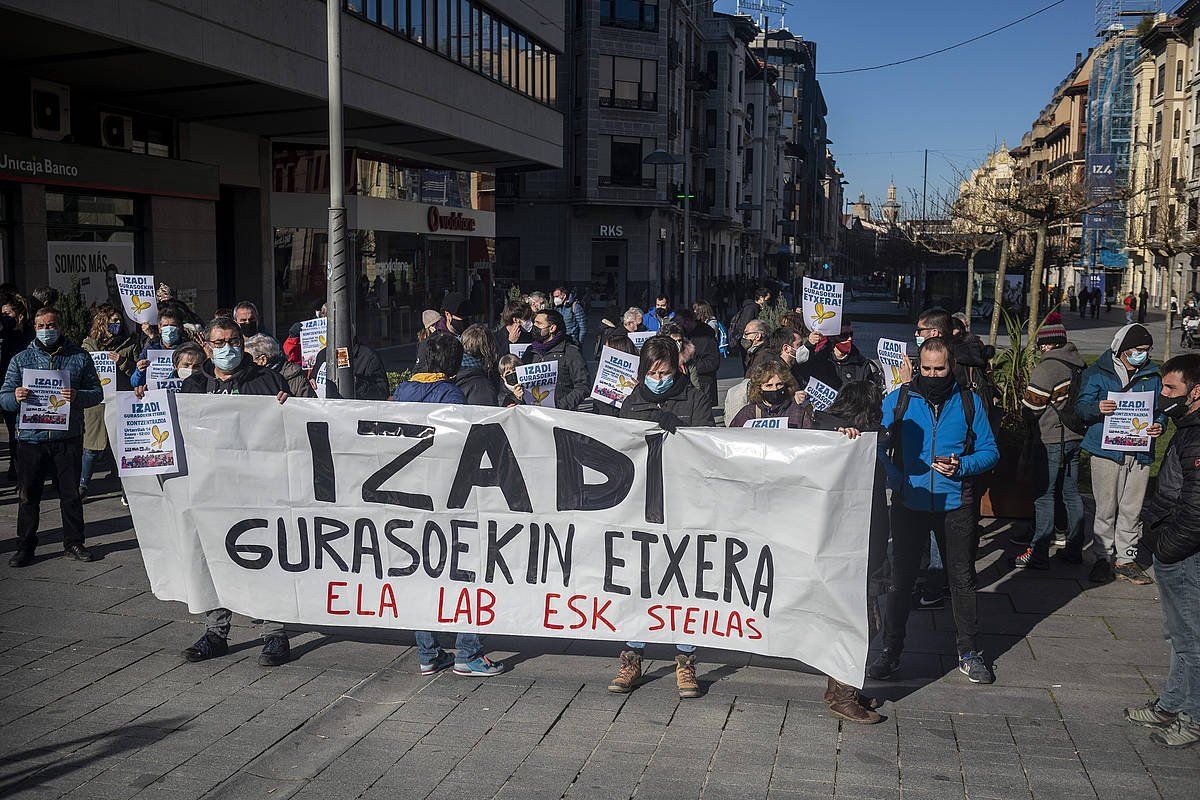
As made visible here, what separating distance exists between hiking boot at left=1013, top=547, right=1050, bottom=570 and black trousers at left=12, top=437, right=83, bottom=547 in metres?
7.25

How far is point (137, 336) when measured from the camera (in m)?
11.6

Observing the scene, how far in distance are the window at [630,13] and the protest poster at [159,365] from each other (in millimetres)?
43752

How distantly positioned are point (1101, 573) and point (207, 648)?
624cm

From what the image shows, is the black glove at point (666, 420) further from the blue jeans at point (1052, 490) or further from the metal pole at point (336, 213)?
the metal pole at point (336, 213)

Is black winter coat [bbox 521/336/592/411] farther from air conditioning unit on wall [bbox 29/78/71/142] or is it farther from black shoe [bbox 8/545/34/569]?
air conditioning unit on wall [bbox 29/78/71/142]

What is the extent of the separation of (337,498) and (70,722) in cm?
174

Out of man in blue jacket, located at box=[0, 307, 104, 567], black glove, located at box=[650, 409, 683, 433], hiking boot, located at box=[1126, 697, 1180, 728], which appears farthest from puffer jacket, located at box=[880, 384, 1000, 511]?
man in blue jacket, located at box=[0, 307, 104, 567]

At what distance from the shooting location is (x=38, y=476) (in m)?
8.51

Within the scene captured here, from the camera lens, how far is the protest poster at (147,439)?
6.51 m

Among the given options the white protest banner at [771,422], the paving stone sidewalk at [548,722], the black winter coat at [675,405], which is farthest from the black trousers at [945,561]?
the black winter coat at [675,405]

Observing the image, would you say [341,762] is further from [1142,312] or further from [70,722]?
[1142,312]

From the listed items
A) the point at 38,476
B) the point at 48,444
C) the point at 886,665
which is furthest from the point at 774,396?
the point at 38,476

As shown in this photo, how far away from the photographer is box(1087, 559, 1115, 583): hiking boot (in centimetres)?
833

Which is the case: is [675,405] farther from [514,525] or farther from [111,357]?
[111,357]
